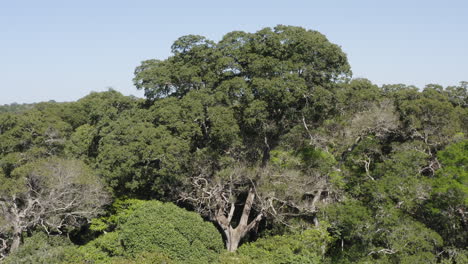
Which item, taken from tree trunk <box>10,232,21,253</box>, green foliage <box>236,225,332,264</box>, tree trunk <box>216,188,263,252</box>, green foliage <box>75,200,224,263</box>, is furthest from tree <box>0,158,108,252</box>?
green foliage <box>236,225,332,264</box>

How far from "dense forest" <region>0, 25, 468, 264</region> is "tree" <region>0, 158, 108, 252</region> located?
69 millimetres

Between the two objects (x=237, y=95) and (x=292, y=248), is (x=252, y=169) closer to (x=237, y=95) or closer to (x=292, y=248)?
(x=237, y=95)

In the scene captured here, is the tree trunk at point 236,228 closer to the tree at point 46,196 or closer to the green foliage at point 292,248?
the green foliage at point 292,248

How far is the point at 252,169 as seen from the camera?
17.1m

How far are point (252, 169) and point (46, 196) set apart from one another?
858 cm

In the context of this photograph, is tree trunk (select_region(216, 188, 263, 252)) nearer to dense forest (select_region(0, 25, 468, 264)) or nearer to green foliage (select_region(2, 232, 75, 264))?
dense forest (select_region(0, 25, 468, 264))

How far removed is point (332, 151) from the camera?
19672 millimetres

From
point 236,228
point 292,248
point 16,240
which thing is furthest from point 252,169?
point 16,240

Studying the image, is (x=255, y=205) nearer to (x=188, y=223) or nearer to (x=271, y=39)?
(x=188, y=223)

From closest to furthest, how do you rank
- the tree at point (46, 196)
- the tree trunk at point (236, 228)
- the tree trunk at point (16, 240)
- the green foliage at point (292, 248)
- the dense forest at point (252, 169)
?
the dense forest at point (252, 169) → the green foliage at point (292, 248) → the tree trunk at point (16, 240) → the tree at point (46, 196) → the tree trunk at point (236, 228)

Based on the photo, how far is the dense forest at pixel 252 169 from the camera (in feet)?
43.4

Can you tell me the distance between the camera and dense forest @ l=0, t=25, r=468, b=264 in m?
13.2

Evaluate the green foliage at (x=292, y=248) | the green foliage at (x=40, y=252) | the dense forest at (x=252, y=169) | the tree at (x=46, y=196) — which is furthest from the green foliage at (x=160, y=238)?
the tree at (x=46, y=196)

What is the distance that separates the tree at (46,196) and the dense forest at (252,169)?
0.22 feet
